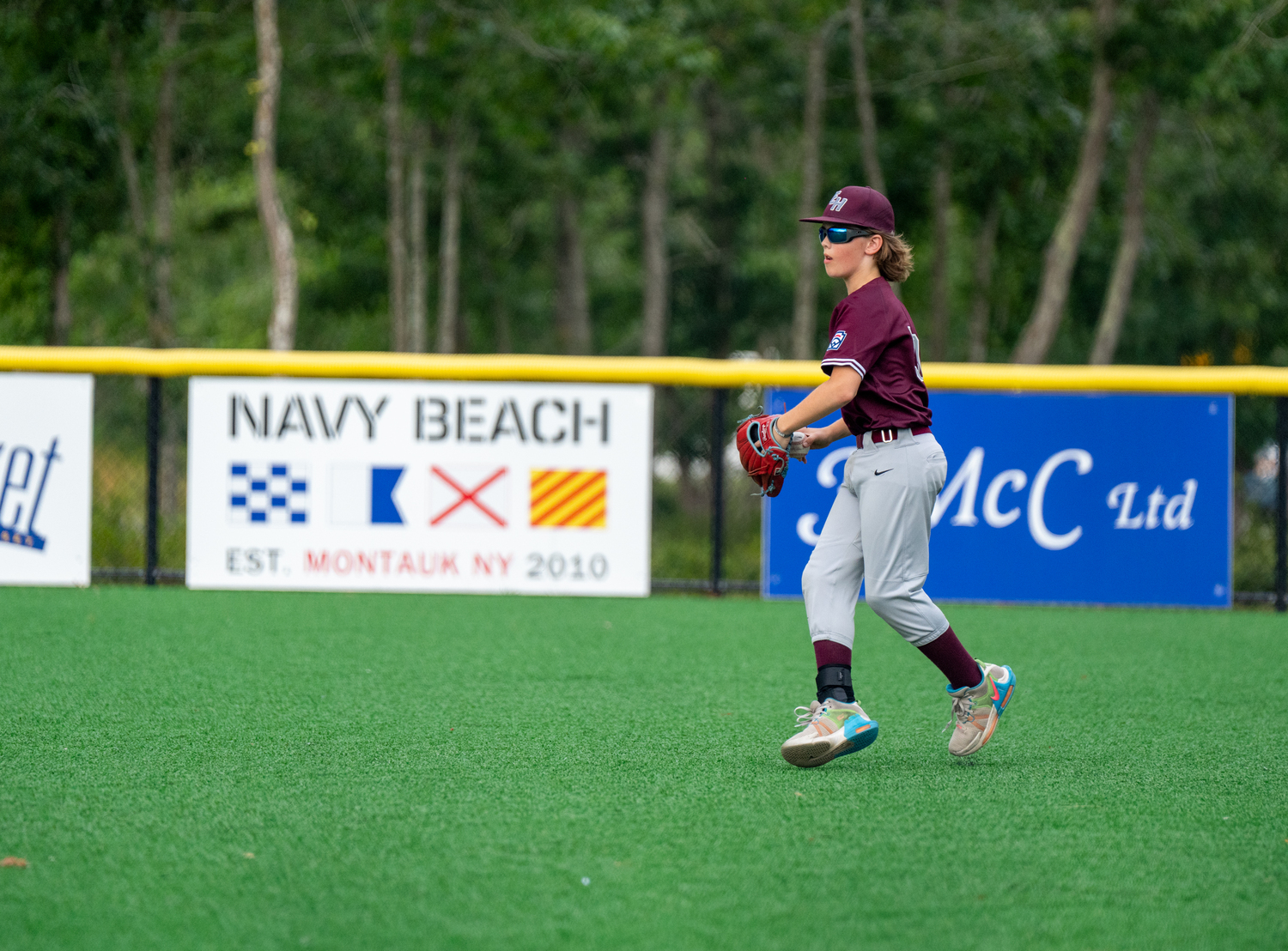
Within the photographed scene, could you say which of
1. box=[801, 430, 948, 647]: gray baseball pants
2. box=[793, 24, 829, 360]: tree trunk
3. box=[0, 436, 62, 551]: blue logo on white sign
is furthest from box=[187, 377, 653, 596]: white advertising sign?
box=[793, 24, 829, 360]: tree trunk

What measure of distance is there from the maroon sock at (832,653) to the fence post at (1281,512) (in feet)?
18.4

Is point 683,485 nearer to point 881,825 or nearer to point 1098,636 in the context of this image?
point 1098,636

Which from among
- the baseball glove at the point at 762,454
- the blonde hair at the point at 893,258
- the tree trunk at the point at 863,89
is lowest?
the baseball glove at the point at 762,454

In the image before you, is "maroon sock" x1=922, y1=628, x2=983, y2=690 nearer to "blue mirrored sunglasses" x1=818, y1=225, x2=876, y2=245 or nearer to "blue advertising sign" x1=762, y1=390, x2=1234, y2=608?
"blue mirrored sunglasses" x1=818, y1=225, x2=876, y2=245

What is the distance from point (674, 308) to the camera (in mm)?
25969

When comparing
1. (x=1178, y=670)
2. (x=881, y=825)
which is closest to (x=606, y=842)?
(x=881, y=825)

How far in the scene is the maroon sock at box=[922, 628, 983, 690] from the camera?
454cm

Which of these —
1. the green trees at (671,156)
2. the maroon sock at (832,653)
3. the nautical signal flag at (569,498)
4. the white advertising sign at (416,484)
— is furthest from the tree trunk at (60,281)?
the maroon sock at (832,653)

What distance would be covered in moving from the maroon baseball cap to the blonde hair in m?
0.04

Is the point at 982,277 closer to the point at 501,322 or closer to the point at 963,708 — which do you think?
the point at 501,322

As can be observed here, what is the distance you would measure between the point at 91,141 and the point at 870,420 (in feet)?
51.8

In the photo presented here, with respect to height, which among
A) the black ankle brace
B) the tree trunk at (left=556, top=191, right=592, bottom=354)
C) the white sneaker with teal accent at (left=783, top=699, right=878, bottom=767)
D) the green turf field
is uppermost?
the tree trunk at (left=556, top=191, right=592, bottom=354)

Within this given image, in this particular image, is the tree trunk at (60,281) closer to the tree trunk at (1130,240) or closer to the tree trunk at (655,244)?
the tree trunk at (655,244)

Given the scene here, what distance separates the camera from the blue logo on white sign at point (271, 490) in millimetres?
8867
